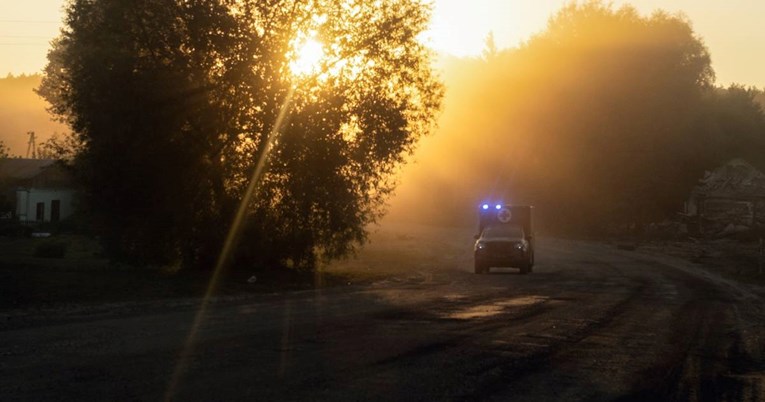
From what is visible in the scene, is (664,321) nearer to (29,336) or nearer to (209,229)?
(29,336)

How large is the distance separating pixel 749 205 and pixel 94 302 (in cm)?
6467

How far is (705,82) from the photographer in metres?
90.2

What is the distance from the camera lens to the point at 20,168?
88375 mm

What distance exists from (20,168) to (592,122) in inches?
2113

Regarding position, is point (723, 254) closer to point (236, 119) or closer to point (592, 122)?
point (592, 122)

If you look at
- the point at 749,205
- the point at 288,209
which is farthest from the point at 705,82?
the point at 288,209

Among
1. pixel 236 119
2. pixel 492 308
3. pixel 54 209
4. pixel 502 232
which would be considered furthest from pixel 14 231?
pixel 492 308

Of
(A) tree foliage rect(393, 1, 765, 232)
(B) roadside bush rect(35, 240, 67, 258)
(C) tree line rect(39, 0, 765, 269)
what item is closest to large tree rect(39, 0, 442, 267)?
(C) tree line rect(39, 0, 765, 269)

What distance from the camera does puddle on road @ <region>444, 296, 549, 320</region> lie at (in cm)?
1819

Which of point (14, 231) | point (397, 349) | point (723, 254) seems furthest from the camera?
point (14, 231)

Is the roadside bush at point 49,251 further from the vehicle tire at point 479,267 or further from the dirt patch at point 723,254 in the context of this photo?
the dirt patch at point 723,254

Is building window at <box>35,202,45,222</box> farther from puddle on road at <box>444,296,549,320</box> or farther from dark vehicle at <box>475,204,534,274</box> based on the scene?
puddle on road at <box>444,296,549,320</box>

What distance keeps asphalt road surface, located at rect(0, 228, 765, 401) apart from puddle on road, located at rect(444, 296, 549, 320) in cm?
4

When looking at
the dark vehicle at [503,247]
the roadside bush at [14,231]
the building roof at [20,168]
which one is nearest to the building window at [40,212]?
the building roof at [20,168]
